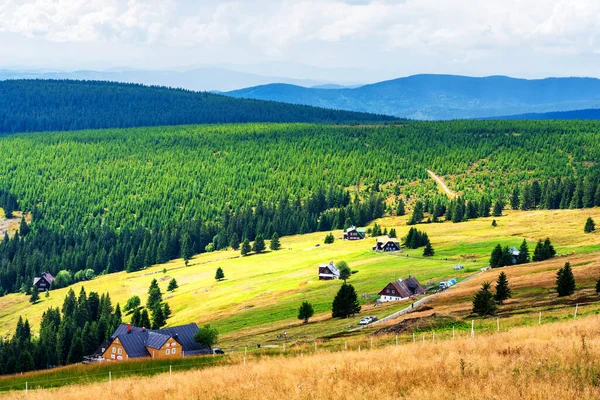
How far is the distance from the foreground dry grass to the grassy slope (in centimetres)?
3221

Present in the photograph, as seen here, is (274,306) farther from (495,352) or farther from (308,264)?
(495,352)

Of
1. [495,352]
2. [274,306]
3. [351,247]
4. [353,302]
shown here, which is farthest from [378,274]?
[495,352]

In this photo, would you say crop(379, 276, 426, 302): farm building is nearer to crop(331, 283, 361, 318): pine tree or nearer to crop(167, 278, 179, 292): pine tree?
crop(331, 283, 361, 318): pine tree

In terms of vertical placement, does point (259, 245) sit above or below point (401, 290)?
below

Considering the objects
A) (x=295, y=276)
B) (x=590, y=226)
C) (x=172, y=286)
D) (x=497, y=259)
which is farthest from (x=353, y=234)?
(x=497, y=259)

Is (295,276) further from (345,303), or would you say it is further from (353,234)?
(353,234)

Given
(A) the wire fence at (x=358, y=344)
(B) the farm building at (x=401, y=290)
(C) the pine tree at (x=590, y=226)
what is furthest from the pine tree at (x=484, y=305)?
(C) the pine tree at (x=590, y=226)

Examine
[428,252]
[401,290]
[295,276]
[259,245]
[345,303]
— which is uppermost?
[345,303]

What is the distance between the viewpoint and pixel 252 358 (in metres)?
45.7

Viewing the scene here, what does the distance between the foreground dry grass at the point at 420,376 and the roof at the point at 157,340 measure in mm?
35556

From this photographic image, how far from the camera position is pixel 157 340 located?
75000mm

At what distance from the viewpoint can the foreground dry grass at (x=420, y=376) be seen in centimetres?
2628

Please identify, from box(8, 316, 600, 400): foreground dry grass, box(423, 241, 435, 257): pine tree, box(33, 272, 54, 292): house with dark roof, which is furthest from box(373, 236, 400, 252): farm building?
box(8, 316, 600, 400): foreground dry grass

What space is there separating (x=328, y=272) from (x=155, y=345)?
5156 cm
